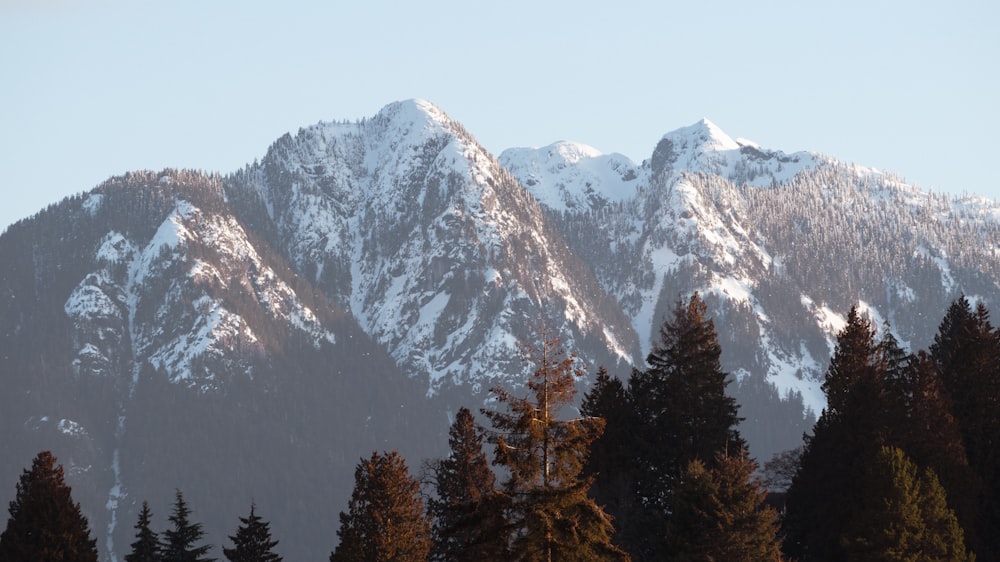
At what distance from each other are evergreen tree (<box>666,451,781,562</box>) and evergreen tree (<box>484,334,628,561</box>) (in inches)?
945

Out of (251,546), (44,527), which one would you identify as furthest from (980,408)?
(44,527)

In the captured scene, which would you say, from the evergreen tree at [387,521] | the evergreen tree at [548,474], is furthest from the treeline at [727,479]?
the evergreen tree at [548,474]

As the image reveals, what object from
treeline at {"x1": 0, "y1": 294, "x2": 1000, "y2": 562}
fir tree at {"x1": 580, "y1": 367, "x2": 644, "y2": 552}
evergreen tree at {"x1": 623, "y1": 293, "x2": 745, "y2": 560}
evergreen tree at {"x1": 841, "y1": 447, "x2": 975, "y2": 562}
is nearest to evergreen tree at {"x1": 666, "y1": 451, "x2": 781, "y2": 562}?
treeline at {"x1": 0, "y1": 294, "x2": 1000, "y2": 562}

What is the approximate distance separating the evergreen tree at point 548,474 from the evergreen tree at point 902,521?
29.9 m

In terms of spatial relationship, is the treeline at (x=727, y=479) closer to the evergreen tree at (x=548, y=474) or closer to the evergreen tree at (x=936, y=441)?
the evergreen tree at (x=936, y=441)

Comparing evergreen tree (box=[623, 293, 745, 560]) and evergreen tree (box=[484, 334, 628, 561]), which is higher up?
evergreen tree (box=[623, 293, 745, 560])

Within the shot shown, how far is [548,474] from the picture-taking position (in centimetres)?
4994

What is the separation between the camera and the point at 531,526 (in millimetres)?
49844

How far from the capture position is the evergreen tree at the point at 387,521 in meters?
77.4

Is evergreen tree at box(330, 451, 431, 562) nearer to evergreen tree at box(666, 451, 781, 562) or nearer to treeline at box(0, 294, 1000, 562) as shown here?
treeline at box(0, 294, 1000, 562)

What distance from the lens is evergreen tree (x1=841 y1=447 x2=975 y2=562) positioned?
7481 centimetres

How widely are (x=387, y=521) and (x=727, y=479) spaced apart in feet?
59.3

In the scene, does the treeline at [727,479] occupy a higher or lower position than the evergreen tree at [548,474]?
higher

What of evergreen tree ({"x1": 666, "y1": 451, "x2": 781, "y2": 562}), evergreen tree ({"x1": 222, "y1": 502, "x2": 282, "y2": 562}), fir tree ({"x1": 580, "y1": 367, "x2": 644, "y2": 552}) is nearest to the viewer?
evergreen tree ({"x1": 666, "y1": 451, "x2": 781, "y2": 562})
